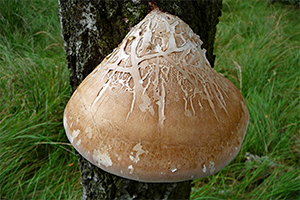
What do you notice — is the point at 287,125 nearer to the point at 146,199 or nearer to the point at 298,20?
the point at 146,199

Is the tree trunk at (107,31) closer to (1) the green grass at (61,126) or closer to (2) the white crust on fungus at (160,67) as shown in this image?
(2) the white crust on fungus at (160,67)

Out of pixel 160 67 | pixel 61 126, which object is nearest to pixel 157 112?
pixel 160 67

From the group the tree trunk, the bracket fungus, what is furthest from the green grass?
the bracket fungus

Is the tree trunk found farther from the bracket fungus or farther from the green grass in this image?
the green grass

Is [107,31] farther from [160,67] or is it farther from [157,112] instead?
[157,112]

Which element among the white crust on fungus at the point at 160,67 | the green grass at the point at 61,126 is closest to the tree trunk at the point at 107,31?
the white crust on fungus at the point at 160,67

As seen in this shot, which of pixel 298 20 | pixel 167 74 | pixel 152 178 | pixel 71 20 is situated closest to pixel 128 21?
pixel 71 20
